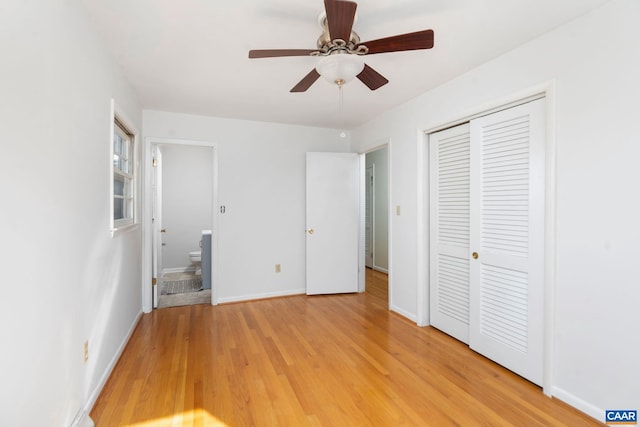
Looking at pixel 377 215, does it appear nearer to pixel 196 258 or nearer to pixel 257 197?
pixel 257 197

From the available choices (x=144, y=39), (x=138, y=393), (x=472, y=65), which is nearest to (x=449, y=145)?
(x=472, y=65)

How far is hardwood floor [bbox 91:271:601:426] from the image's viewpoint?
195 centimetres

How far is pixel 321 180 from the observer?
462 centimetres

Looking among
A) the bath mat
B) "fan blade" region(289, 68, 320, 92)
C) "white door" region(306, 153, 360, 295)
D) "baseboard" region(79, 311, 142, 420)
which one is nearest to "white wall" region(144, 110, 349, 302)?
"white door" region(306, 153, 360, 295)

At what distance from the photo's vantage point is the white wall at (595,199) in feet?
5.83

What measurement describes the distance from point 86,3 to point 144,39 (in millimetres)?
418

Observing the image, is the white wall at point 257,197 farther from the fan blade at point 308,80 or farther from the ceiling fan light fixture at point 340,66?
the ceiling fan light fixture at point 340,66

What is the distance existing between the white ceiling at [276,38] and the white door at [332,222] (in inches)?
52.2

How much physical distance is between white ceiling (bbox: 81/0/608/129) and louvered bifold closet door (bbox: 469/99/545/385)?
0.58 metres

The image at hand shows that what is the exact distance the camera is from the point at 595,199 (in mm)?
1927

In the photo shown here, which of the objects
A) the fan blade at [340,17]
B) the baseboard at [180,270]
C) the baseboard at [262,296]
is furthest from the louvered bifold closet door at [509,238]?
the baseboard at [180,270]

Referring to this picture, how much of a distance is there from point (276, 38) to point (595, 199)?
226 centimetres

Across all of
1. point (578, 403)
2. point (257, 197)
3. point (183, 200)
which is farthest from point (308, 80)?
point (183, 200)

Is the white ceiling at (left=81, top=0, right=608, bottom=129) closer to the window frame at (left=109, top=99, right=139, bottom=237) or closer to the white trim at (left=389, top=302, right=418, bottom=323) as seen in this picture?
the window frame at (left=109, top=99, right=139, bottom=237)
